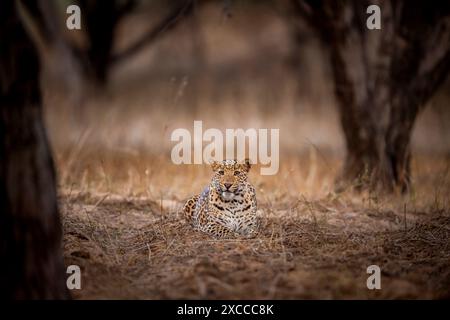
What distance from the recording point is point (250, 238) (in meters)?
5.78

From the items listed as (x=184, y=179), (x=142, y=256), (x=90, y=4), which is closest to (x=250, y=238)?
(x=142, y=256)

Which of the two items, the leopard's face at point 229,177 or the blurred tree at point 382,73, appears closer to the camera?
the leopard's face at point 229,177

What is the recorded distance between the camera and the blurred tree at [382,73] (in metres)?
8.05

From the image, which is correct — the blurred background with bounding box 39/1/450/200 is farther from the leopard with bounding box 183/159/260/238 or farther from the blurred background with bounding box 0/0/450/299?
the leopard with bounding box 183/159/260/238

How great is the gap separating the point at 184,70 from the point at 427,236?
1435cm

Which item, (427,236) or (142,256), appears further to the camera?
(427,236)

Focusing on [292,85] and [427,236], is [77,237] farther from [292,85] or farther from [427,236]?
[292,85]

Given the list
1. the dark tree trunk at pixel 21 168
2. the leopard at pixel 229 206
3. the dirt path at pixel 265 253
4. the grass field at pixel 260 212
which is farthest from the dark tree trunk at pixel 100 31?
the dark tree trunk at pixel 21 168

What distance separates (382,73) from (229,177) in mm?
3075

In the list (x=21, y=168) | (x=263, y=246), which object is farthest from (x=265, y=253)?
(x=21, y=168)

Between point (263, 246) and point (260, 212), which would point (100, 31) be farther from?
point (263, 246)

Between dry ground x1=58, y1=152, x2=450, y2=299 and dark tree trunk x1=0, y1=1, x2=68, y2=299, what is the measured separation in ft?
2.22

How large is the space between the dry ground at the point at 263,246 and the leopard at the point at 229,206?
17 centimetres

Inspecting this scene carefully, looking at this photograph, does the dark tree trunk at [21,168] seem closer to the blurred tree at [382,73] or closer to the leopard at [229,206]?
the leopard at [229,206]
